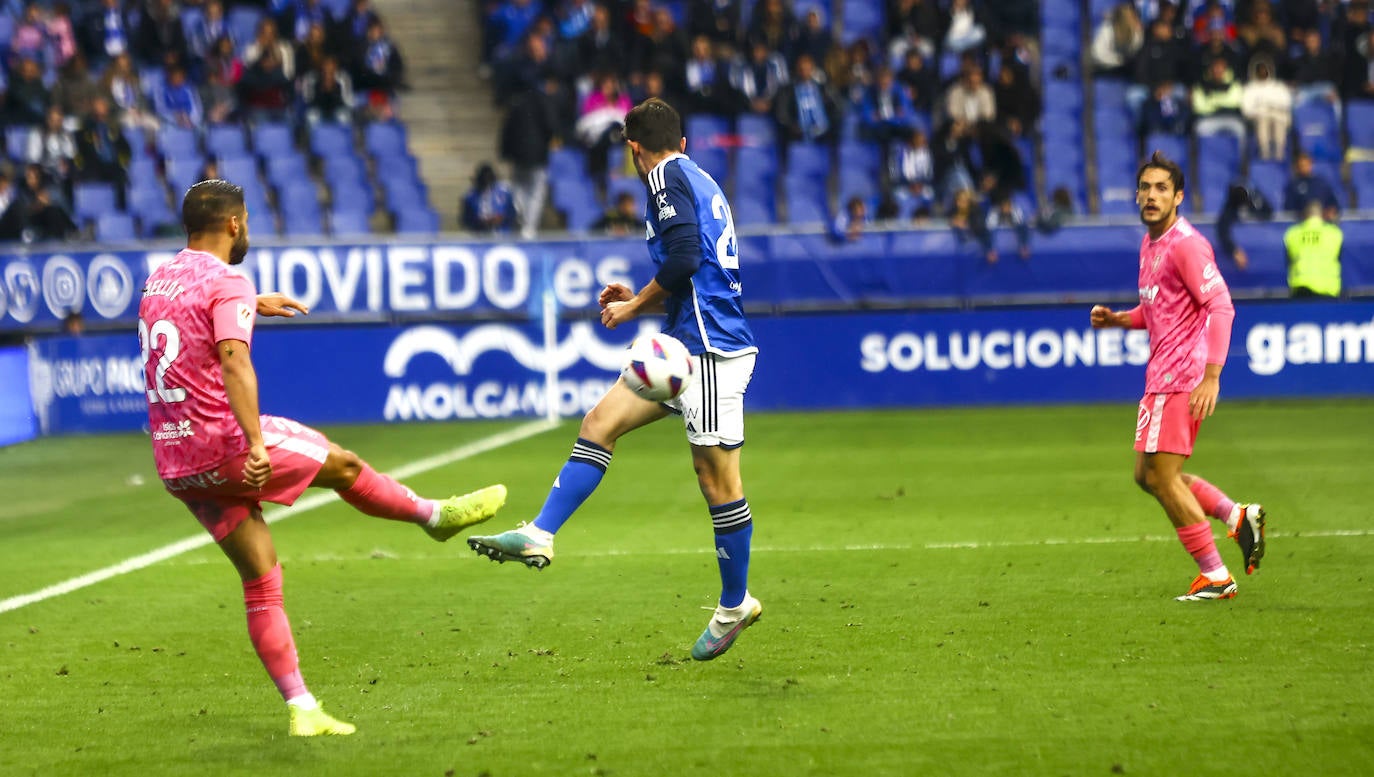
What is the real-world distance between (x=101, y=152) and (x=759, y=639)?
17536mm

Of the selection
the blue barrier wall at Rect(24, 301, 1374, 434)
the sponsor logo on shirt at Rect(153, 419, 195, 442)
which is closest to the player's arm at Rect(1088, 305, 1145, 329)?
the sponsor logo on shirt at Rect(153, 419, 195, 442)

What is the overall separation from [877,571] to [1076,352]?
9.99 metres

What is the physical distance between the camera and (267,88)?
23.3 meters

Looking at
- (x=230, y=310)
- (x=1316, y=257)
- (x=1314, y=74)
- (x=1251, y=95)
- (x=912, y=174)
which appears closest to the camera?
(x=230, y=310)

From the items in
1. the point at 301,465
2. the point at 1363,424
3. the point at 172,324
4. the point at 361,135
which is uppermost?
the point at 361,135

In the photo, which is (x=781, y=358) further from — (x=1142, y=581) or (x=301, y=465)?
(x=301, y=465)

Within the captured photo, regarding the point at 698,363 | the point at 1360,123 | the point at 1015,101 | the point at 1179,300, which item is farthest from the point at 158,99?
the point at 698,363

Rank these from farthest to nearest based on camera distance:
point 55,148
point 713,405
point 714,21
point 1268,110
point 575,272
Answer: point 714,21, point 55,148, point 1268,110, point 575,272, point 713,405

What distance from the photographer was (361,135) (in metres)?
23.5

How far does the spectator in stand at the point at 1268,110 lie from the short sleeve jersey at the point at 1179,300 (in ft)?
49.1

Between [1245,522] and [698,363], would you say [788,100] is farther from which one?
[698,363]

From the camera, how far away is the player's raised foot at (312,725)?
19.0ft

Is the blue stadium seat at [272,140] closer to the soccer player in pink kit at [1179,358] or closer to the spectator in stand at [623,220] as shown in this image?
the spectator in stand at [623,220]

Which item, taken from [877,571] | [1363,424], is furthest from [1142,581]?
[1363,424]
